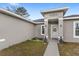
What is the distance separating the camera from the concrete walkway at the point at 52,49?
5502 mm

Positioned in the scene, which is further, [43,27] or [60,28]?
[60,28]

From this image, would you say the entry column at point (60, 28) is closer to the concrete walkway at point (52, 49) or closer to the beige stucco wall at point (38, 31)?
the concrete walkway at point (52, 49)

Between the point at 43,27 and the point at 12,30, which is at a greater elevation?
the point at 43,27

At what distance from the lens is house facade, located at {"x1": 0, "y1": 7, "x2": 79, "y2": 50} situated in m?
6.10

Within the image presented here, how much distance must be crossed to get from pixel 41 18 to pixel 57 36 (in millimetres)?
1486

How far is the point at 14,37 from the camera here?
7.02 metres

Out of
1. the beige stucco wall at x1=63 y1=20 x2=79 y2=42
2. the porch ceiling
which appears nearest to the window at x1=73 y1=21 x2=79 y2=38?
the beige stucco wall at x1=63 y1=20 x2=79 y2=42

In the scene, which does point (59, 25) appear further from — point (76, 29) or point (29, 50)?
point (29, 50)

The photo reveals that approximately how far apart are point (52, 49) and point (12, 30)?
260cm

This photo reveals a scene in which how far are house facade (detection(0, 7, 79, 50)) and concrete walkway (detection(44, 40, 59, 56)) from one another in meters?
0.27

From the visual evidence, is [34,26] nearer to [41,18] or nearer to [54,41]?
[41,18]

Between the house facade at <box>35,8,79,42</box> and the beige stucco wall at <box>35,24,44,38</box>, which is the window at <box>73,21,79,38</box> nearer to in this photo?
the house facade at <box>35,8,79,42</box>

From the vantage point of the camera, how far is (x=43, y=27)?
22.0 feet

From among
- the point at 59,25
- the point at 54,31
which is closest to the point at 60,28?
the point at 59,25
